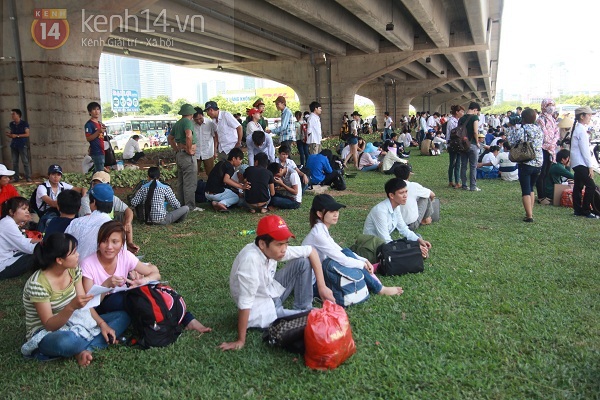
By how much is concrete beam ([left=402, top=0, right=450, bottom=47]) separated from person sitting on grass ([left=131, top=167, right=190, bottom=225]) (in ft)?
31.1

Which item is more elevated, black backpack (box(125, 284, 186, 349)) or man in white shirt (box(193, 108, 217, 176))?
man in white shirt (box(193, 108, 217, 176))

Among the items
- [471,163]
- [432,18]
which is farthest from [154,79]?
[471,163]

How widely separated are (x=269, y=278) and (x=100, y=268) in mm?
1244

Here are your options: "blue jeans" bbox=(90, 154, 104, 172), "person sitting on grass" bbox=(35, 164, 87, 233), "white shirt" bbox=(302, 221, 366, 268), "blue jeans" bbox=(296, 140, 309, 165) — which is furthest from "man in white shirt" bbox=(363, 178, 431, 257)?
"blue jeans" bbox=(296, 140, 309, 165)

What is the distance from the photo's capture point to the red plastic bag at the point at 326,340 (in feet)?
10.8

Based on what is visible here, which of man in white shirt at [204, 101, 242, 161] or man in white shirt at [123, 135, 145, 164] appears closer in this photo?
man in white shirt at [204, 101, 242, 161]

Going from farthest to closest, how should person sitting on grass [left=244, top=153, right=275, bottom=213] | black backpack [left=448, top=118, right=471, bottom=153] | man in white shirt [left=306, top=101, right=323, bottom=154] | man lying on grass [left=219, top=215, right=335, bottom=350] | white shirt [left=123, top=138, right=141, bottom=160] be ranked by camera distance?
white shirt [left=123, top=138, right=141, bottom=160], man in white shirt [left=306, top=101, right=323, bottom=154], black backpack [left=448, top=118, right=471, bottom=153], person sitting on grass [left=244, top=153, right=275, bottom=213], man lying on grass [left=219, top=215, right=335, bottom=350]

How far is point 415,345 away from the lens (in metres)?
3.69

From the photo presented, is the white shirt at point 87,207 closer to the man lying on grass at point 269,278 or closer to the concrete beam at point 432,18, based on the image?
the man lying on grass at point 269,278

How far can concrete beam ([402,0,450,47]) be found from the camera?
48.6 feet

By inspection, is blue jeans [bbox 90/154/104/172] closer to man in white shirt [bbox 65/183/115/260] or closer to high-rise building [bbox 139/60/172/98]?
man in white shirt [bbox 65/183/115/260]

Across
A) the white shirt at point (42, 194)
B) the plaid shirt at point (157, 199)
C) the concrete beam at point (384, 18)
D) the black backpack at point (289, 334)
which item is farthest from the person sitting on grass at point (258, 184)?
the concrete beam at point (384, 18)

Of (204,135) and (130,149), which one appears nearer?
(204,135)

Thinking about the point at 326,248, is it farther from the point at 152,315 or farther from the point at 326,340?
the point at 152,315
